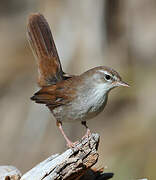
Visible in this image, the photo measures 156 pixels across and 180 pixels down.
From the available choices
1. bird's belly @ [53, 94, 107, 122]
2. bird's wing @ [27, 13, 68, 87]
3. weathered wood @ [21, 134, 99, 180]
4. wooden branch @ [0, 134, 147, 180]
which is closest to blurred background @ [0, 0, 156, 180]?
bird's wing @ [27, 13, 68, 87]

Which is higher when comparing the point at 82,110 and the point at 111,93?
the point at 82,110

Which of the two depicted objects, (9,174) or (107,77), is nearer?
(9,174)

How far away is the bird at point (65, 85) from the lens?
5488 millimetres

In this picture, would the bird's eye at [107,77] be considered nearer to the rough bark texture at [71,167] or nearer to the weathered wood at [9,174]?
the rough bark texture at [71,167]

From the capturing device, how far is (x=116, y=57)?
424 inches

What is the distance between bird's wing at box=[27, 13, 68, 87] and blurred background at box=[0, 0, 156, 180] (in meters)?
2.50

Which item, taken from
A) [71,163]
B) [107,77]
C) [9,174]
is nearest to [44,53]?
[107,77]

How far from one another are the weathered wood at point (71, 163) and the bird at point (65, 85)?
1.36 feet

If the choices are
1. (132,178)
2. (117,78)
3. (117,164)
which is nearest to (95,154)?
(117,78)

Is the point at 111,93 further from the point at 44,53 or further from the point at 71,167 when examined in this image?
the point at 71,167

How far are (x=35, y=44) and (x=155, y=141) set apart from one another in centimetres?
352

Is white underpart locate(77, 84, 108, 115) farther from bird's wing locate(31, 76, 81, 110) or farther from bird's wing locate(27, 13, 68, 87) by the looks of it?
bird's wing locate(27, 13, 68, 87)

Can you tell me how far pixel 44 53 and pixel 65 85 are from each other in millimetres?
558

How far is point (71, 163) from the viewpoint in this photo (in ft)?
15.1
